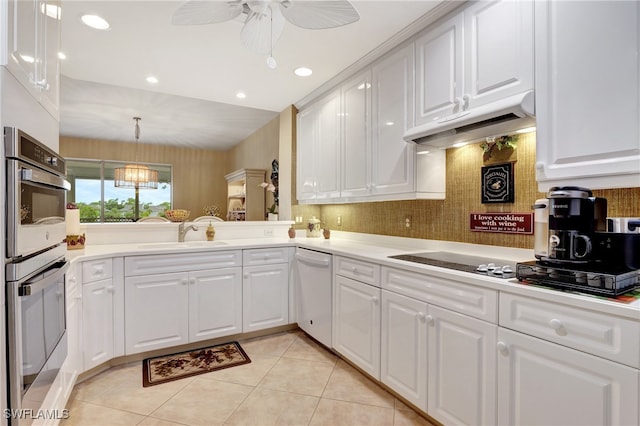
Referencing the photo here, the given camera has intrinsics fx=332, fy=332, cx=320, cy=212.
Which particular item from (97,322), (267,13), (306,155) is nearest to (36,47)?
(267,13)

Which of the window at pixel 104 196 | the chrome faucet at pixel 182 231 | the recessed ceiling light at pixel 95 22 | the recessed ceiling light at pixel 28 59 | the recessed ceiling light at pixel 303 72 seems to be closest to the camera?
the recessed ceiling light at pixel 28 59

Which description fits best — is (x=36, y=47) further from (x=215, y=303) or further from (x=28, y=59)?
(x=215, y=303)

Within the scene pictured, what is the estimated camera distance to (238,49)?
2.47m

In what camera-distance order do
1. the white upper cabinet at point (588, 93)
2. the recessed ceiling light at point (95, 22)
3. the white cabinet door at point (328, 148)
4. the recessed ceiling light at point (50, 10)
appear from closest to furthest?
the white upper cabinet at point (588, 93)
the recessed ceiling light at point (50, 10)
the recessed ceiling light at point (95, 22)
the white cabinet door at point (328, 148)

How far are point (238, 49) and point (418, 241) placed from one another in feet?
6.56

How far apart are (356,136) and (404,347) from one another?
1678 mm

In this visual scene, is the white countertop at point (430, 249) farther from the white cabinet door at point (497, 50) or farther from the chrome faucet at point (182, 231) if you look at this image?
the white cabinet door at point (497, 50)

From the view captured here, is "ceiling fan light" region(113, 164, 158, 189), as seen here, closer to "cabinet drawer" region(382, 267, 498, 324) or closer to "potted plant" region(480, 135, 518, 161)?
"cabinet drawer" region(382, 267, 498, 324)

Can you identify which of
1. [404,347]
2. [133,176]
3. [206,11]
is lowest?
[404,347]

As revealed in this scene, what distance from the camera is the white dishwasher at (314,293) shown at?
2.68 m

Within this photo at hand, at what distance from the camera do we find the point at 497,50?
1.71 m

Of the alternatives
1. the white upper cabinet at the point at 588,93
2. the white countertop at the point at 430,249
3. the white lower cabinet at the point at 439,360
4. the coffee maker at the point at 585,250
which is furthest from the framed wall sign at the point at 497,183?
the white lower cabinet at the point at 439,360

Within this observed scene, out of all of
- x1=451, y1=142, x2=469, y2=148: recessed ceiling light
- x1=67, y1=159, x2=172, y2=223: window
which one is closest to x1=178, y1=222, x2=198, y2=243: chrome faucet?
x1=451, y1=142, x2=469, y2=148: recessed ceiling light

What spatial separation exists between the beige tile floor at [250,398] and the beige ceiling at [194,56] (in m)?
2.38
